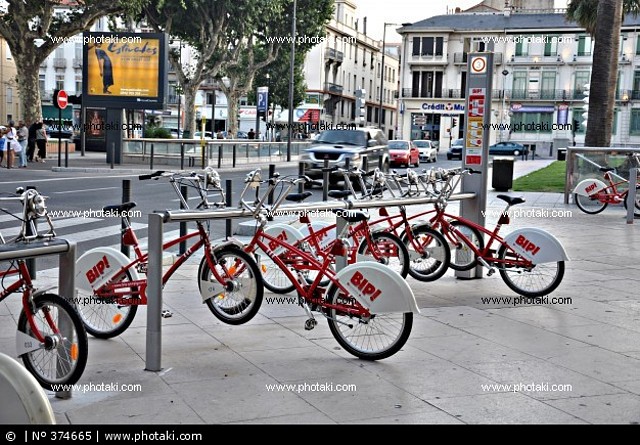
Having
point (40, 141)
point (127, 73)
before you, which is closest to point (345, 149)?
point (127, 73)

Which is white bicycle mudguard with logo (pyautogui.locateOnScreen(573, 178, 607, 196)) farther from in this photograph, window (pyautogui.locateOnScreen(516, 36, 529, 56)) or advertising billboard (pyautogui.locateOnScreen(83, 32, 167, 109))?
window (pyautogui.locateOnScreen(516, 36, 529, 56))

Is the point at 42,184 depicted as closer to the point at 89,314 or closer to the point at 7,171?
the point at 7,171

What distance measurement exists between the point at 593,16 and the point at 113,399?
1213 inches

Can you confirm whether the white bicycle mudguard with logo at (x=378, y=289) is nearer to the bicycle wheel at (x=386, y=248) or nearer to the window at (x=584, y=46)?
the bicycle wheel at (x=386, y=248)

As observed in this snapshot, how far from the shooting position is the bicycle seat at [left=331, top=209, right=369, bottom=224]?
682 centimetres

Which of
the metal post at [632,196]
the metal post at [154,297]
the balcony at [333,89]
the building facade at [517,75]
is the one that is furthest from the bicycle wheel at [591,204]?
the balcony at [333,89]

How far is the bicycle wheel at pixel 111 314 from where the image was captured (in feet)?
20.7

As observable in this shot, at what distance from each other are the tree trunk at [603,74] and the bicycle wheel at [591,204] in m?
5.54

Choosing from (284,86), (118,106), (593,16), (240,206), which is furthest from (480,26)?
(240,206)

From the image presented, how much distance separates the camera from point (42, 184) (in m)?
21.2

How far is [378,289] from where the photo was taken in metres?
5.70

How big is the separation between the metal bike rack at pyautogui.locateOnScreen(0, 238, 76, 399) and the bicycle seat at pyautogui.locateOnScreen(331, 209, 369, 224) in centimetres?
Answer: 254

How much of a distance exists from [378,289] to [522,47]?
71.4 m

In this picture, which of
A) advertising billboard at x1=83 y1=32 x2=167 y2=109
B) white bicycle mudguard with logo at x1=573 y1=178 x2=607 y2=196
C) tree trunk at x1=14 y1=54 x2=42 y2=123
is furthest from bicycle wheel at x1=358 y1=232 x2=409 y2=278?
tree trunk at x1=14 y1=54 x2=42 y2=123
